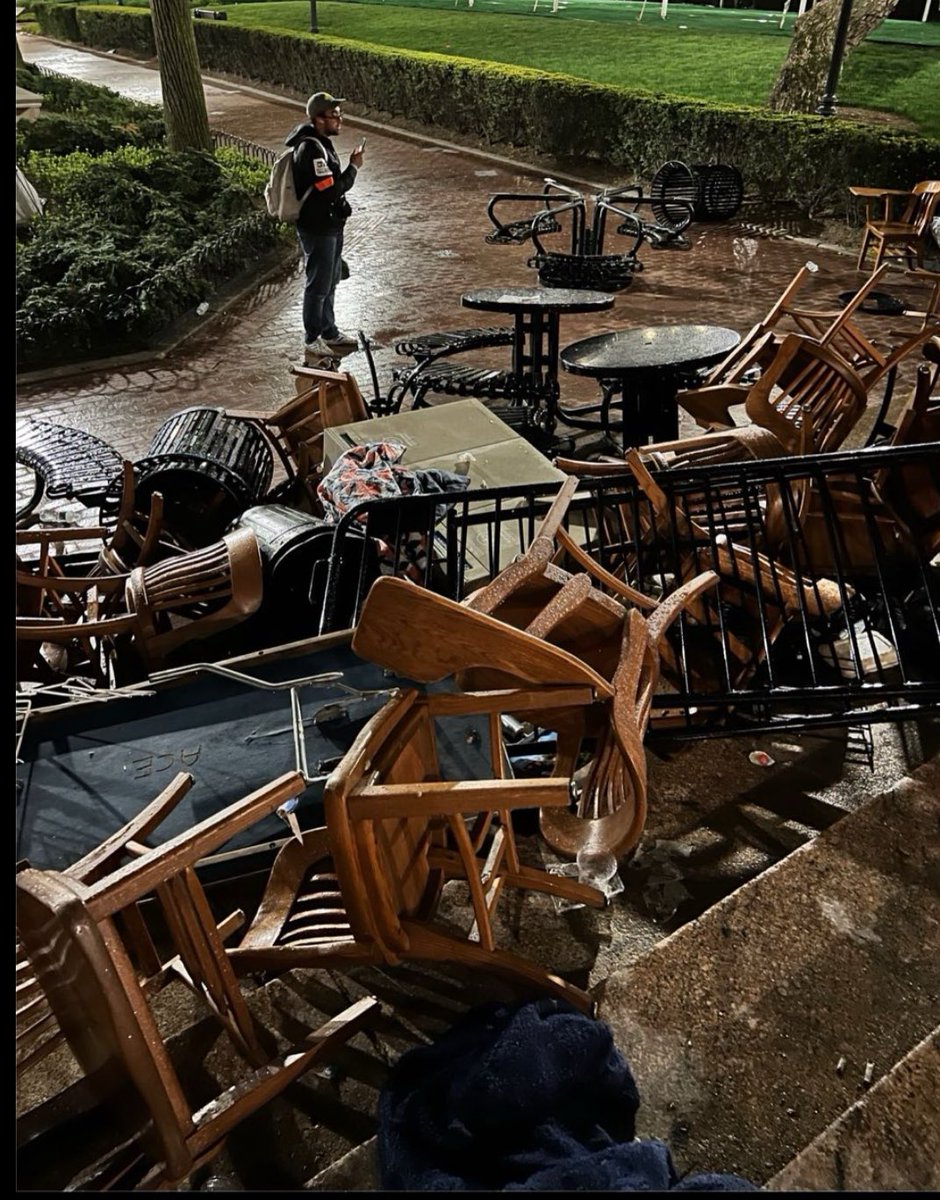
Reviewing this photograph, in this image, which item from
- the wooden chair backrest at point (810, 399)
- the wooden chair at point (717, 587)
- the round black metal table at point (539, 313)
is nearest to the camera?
the wooden chair at point (717, 587)

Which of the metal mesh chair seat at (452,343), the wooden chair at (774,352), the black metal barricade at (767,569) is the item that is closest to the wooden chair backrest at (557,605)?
the black metal barricade at (767,569)

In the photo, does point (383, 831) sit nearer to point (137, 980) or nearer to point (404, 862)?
point (404, 862)

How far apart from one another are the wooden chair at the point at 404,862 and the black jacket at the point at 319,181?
640cm

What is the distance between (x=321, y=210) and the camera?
776 cm

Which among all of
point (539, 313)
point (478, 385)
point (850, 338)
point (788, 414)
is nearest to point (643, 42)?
point (539, 313)

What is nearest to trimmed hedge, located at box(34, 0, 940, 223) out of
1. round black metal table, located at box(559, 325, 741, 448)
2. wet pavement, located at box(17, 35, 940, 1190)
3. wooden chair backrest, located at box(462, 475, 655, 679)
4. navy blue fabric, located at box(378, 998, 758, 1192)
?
wet pavement, located at box(17, 35, 940, 1190)

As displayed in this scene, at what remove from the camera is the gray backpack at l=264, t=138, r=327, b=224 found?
7.64 m

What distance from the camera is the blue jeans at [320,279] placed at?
26.1 feet

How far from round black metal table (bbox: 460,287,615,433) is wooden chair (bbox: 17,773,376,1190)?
15.1ft

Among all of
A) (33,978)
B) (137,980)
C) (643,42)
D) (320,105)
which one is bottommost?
(33,978)

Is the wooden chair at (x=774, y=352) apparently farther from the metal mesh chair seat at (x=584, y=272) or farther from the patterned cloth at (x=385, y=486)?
the metal mesh chair seat at (x=584, y=272)

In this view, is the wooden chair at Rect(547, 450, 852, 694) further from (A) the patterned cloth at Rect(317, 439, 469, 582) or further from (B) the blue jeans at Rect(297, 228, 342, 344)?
(B) the blue jeans at Rect(297, 228, 342, 344)

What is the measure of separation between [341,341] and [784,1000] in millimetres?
7223

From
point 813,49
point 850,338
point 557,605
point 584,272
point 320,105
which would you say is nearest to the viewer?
point 557,605
